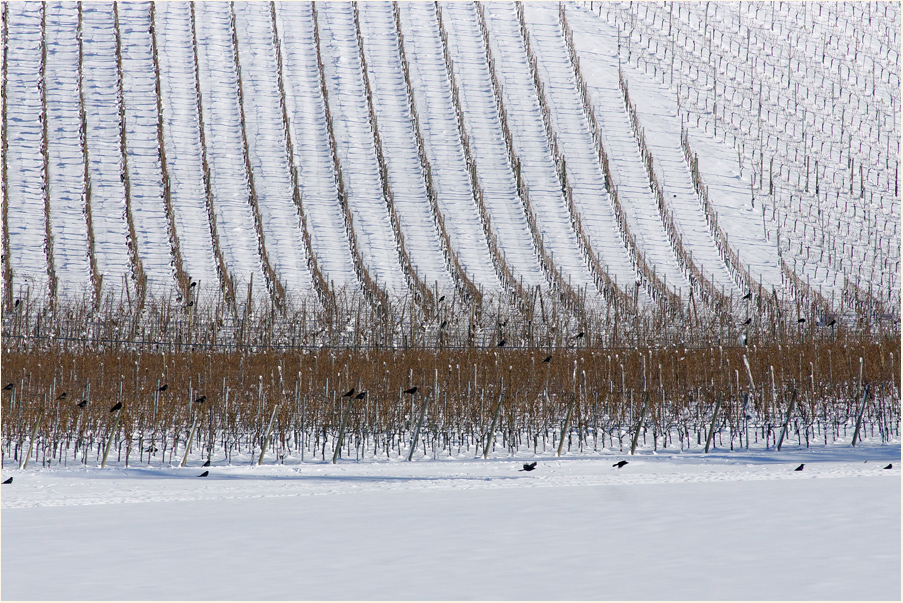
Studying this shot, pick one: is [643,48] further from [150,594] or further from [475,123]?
[150,594]

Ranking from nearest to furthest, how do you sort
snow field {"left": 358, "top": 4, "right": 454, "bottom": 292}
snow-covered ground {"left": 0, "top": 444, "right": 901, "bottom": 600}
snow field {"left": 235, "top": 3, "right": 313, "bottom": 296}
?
snow-covered ground {"left": 0, "top": 444, "right": 901, "bottom": 600}, snow field {"left": 235, "top": 3, "right": 313, "bottom": 296}, snow field {"left": 358, "top": 4, "right": 454, "bottom": 292}

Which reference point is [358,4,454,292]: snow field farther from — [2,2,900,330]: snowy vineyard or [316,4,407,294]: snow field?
[316,4,407,294]: snow field

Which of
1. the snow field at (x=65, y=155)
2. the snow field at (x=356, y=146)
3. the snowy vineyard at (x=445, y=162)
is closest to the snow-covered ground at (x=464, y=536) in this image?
the snowy vineyard at (x=445, y=162)

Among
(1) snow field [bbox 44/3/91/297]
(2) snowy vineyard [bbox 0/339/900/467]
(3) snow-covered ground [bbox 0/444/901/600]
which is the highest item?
(1) snow field [bbox 44/3/91/297]

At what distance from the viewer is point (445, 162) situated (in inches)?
968

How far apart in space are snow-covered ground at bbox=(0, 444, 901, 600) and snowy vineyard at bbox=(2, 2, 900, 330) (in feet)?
29.1

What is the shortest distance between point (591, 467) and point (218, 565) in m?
5.74

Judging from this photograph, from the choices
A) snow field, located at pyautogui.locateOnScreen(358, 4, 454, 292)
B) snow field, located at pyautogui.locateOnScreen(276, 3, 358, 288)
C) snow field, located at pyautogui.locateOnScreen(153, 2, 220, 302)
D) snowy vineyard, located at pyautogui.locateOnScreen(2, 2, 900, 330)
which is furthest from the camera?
snow field, located at pyautogui.locateOnScreen(358, 4, 454, 292)

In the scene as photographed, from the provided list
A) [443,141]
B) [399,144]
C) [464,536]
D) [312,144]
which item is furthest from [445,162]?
[464,536]

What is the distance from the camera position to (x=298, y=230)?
2212cm

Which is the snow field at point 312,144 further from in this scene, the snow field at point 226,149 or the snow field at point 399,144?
the snow field at point 399,144

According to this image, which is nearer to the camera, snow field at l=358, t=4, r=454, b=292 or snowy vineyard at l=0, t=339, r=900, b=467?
snowy vineyard at l=0, t=339, r=900, b=467

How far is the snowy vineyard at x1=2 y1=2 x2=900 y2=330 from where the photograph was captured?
20.2m

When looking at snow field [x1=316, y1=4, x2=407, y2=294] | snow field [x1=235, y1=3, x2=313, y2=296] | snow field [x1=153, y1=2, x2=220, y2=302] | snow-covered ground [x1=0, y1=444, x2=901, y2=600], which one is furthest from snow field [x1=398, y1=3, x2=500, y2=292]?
snow-covered ground [x1=0, y1=444, x2=901, y2=600]
